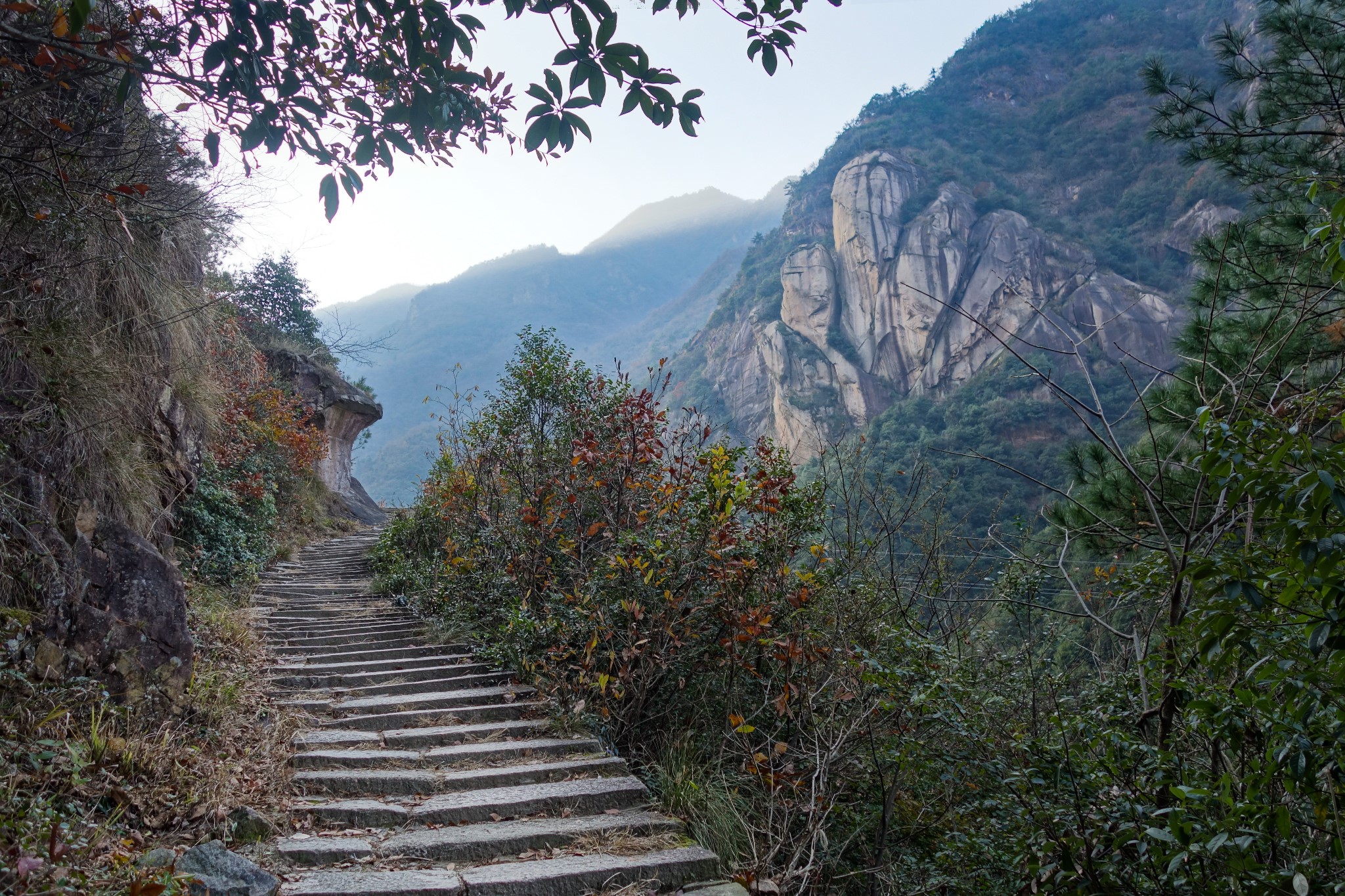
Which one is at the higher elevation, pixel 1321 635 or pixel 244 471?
pixel 244 471

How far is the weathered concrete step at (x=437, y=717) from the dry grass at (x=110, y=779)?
565 millimetres

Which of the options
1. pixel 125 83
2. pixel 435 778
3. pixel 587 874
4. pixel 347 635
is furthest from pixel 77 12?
pixel 347 635

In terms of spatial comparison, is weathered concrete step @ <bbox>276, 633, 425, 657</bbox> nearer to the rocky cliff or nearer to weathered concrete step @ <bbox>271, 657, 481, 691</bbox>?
weathered concrete step @ <bbox>271, 657, 481, 691</bbox>

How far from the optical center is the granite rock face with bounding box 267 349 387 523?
1652 cm

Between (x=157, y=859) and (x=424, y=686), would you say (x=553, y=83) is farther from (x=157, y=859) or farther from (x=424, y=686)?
(x=424, y=686)

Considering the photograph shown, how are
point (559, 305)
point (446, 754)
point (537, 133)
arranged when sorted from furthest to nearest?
point (559, 305) < point (446, 754) < point (537, 133)

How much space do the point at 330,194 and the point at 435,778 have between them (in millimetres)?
2961

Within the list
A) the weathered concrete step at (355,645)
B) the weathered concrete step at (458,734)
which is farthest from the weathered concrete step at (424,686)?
the weathered concrete step at (355,645)

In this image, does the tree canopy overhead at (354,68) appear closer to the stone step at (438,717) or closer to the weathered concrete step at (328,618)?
the stone step at (438,717)

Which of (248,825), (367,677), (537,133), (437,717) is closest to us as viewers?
(537,133)

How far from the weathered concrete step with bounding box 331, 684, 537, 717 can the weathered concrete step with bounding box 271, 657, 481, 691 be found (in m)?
0.38

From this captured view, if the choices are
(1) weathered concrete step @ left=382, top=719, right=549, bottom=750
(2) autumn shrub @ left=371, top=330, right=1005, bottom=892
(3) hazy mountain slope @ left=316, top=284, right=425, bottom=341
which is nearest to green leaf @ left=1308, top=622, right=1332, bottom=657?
(2) autumn shrub @ left=371, top=330, right=1005, bottom=892

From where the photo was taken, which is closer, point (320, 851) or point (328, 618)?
point (320, 851)

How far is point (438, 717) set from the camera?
459 centimetres
